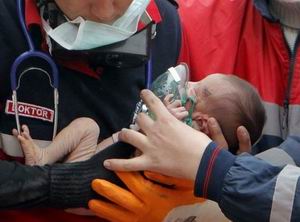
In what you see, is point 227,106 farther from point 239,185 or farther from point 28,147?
point 28,147

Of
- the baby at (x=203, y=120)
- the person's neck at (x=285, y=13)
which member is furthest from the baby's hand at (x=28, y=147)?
the person's neck at (x=285, y=13)

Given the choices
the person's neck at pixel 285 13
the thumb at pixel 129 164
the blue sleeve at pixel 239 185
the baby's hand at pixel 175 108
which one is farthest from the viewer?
the person's neck at pixel 285 13

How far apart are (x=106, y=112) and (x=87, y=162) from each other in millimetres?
206

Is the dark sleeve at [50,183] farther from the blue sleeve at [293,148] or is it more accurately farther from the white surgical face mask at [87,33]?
the blue sleeve at [293,148]

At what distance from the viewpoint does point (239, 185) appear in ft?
4.05

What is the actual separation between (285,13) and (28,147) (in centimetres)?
91

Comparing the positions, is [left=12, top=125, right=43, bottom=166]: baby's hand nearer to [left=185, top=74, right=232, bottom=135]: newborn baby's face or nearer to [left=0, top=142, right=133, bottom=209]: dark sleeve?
[left=0, top=142, right=133, bottom=209]: dark sleeve

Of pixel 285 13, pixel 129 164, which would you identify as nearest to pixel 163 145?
pixel 129 164

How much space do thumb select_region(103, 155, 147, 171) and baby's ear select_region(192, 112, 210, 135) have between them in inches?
9.9

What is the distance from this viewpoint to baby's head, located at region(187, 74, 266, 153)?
1.54m

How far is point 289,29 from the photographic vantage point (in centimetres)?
182

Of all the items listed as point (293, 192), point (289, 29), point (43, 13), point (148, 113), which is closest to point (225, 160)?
point (293, 192)

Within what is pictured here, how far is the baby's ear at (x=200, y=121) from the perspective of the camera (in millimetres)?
1551

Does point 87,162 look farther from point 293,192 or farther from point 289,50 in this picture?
point 289,50
